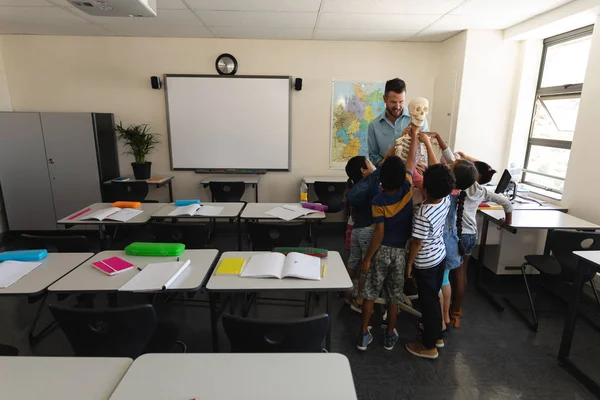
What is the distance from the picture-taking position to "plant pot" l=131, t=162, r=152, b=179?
4.69 meters

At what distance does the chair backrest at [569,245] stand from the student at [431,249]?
1.01 meters

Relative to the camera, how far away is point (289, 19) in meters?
3.74

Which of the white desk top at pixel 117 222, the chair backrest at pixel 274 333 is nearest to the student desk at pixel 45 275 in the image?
the white desk top at pixel 117 222

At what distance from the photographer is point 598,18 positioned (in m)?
2.97

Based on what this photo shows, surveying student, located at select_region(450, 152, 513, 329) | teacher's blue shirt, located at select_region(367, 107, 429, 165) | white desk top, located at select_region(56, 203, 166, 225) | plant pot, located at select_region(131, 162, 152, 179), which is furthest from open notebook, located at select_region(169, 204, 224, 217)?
student, located at select_region(450, 152, 513, 329)

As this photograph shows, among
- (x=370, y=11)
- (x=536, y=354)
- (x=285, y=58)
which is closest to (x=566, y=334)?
(x=536, y=354)

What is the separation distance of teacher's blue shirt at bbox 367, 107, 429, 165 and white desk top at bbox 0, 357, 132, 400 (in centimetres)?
219

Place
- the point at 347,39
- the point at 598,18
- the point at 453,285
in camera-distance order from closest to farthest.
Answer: the point at 453,285 < the point at 598,18 < the point at 347,39

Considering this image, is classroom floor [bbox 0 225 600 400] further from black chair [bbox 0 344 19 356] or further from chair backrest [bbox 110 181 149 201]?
chair backrest [bbox 110 181 149 201]

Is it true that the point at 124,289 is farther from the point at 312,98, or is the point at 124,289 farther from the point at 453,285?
the point at 312,98

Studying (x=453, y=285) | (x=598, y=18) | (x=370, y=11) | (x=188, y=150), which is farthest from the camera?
(x=188, y=150)

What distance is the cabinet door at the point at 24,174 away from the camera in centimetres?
436

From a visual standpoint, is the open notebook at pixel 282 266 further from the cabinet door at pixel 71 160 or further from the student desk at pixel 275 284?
the cabinet door at pixel 71 160

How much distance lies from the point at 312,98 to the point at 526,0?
2.63m
